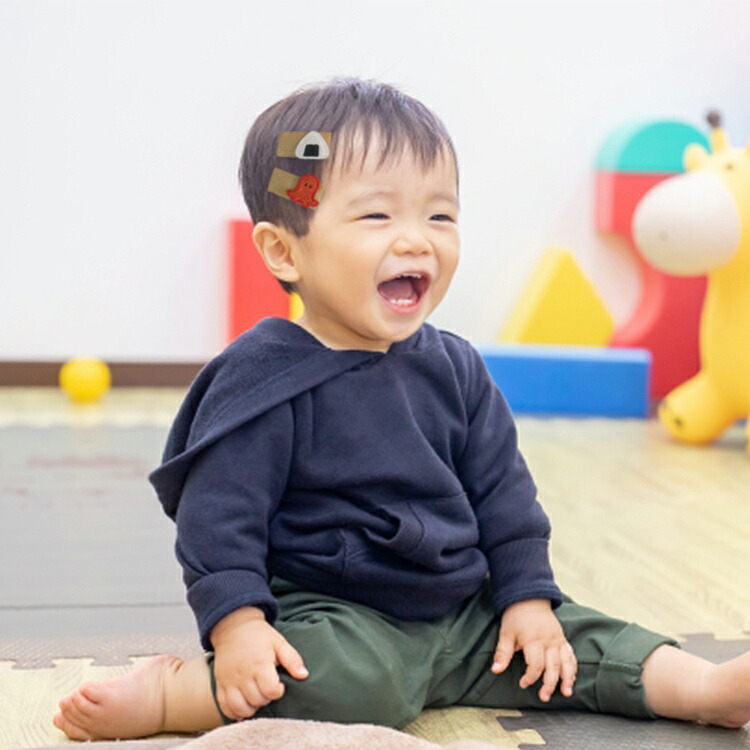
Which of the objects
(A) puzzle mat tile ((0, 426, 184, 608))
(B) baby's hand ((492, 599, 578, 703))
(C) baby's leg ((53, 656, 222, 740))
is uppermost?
(B) baby's hand ((492, 599, 578, 703))

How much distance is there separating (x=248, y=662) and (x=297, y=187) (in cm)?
38

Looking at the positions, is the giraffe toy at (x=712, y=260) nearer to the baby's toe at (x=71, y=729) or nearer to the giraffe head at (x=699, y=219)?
the giraffe head at (x=699, y=219)

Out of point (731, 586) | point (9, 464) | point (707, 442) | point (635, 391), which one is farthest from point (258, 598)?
point (635, 391)

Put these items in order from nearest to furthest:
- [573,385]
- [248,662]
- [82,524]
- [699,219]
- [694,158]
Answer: [248,662]
[82,524]
[699,219]
[694,158]
[573,385]

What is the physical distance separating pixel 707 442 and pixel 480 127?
1148mm

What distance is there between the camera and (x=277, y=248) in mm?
1049

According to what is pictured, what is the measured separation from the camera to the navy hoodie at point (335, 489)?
974 millimetres

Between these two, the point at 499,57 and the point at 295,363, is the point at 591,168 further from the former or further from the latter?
the point at 295,363

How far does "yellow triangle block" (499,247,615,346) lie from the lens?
3176 millimetres

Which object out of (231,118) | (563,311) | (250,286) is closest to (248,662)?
(250,286)

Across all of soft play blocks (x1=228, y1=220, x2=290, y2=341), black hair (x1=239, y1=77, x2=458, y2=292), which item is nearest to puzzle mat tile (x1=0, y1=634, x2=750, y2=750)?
black hair (x1=239, y1=77, x2=458, y2=292)

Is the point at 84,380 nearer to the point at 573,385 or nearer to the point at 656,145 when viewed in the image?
the point at 573,385

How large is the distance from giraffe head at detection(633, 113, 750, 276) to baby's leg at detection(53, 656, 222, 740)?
173 centimetres

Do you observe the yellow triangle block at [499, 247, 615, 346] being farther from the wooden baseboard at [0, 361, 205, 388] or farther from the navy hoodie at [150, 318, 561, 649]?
the navy hoodie at [150, 318, 561, 649]
